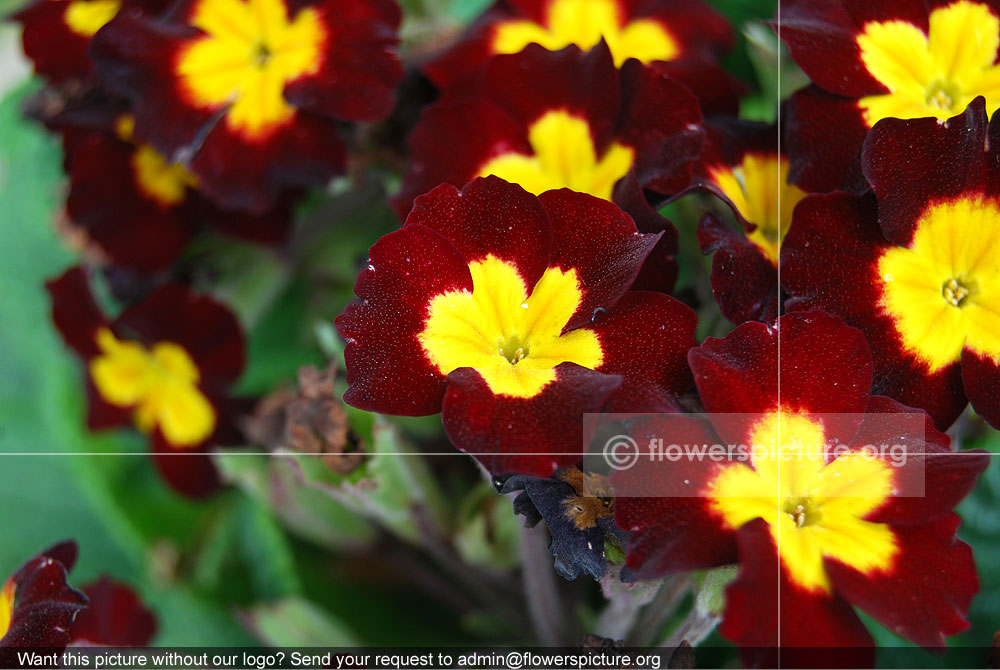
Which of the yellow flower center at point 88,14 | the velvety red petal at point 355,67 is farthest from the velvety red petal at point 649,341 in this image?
the yellow flower center at point 88,14

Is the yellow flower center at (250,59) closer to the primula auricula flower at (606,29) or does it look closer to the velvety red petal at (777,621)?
the primula auricula flower at (606,29)

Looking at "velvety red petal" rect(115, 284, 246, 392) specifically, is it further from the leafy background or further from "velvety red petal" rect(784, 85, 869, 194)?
"velvety red petal" rect(784, 85, 869, 194)

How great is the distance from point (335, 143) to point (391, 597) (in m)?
0.40

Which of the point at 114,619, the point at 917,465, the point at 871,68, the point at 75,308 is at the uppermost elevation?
the point at 871,68

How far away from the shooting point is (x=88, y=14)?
67cm

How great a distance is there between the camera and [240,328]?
2.37 feet

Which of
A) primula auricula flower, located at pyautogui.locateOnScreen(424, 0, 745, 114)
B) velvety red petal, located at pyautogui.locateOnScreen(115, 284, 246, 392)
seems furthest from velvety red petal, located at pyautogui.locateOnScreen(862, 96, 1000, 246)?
velvety red petal, located at pyautogui.locateOnScreen(115, 284, 246, 392)

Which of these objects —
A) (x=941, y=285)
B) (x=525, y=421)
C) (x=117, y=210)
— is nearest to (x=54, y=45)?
(x=117, y=210)

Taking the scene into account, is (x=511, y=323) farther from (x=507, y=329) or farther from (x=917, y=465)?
(x=917, y=465)

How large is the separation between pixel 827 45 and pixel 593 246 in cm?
19

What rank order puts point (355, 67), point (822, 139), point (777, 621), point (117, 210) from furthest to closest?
point (117, 210) < point (355, 67) < point (822, 139) < point (777, 621)

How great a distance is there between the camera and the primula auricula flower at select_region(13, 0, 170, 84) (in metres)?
0.66

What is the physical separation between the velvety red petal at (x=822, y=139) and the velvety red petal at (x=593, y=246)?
0.12m

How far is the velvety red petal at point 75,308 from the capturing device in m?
0.72
